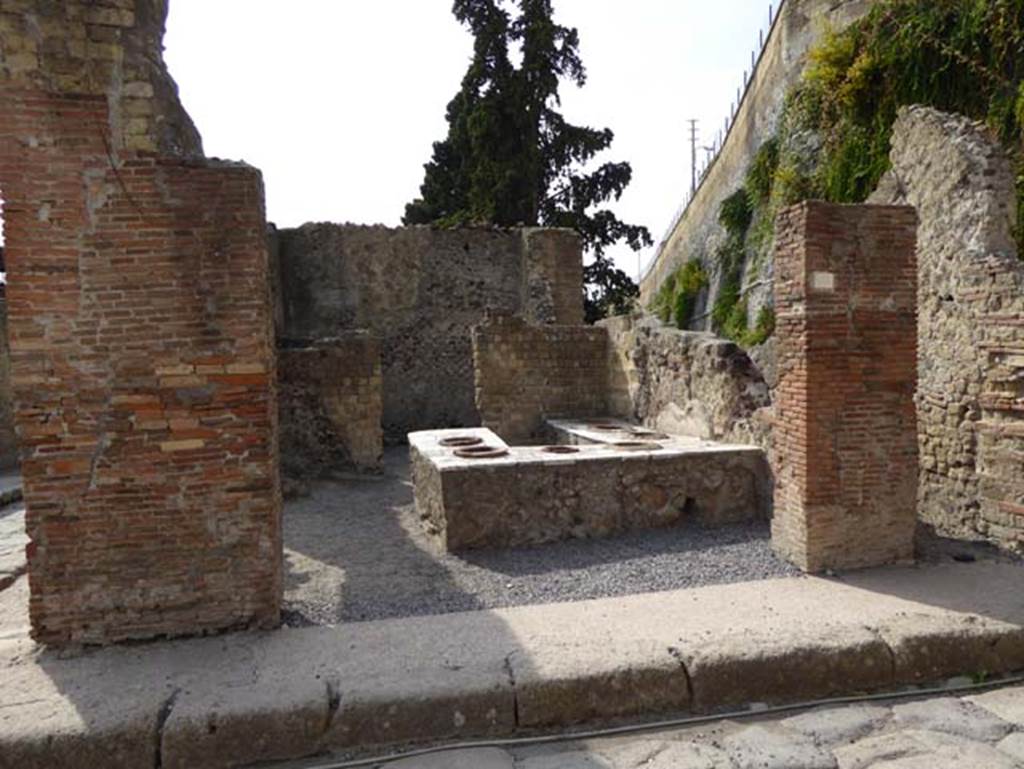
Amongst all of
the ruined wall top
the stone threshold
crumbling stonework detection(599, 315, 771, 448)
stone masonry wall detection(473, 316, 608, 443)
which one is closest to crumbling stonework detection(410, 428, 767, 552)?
crumbling stonework detection(599, 315, 771, 448)

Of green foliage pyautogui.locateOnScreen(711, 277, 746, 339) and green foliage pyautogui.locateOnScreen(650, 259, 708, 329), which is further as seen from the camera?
green foliage pyautogui.locateOnScreen(650, 259, 708, 329)

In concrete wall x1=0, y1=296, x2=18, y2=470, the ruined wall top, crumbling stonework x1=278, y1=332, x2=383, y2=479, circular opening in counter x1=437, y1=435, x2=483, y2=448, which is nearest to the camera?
the ruined wall top

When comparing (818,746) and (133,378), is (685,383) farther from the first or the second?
(133,378)

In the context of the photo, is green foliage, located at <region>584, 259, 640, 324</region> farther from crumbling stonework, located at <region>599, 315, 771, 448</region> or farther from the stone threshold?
the stone threshold

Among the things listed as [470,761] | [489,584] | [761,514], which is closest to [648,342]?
[761,514]

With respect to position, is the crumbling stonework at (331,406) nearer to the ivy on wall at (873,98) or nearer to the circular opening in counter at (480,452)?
the circular opening in counter at (480,452)

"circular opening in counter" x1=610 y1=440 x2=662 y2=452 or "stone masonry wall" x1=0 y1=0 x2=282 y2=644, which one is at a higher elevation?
"stone masonry wall" x1=0 y1=0 x2=282 y2=644

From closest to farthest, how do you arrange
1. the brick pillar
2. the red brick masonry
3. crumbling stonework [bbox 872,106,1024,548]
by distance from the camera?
the red brick masonry < the brick pillar < crumbling stonework [bbox 872,106,1024,548]

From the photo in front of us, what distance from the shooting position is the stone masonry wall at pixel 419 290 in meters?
15.2

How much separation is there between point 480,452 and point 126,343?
3.87m

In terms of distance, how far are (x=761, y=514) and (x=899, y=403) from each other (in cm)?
206

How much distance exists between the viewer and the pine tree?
762 inches

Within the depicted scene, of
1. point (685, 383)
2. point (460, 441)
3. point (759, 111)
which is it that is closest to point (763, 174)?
point (759, 111)

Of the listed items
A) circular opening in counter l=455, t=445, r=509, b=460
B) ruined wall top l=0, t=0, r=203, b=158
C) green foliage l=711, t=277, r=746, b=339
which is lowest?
circular opening in counter l=455, t=445, r=509, b=460
